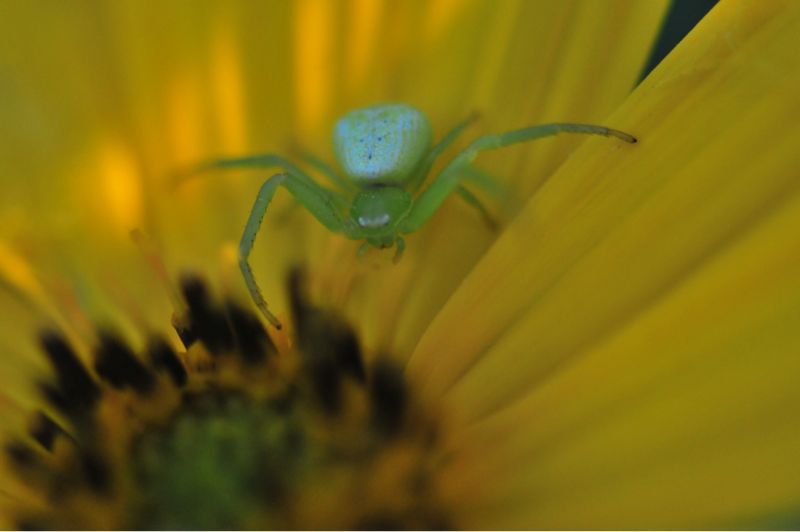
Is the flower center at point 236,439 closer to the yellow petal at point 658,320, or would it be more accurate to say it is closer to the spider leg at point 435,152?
the yellow petal at point 658,320

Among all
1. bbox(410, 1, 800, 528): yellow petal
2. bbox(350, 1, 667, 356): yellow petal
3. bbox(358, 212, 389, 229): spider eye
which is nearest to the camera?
bbox(410, 1, 800, 528): yellow petal

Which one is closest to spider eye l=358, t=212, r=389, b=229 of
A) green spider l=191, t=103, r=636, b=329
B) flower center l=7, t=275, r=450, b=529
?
green spider l=191, t=103, r=636, b=329

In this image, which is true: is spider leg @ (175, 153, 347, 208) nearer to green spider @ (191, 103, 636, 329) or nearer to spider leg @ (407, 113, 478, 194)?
→ green spider @ (191, 103, 636, 329)

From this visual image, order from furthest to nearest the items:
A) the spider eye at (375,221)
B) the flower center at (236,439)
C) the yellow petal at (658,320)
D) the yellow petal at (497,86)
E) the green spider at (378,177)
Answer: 1. the spider eye at (375,221)
2. the green spider at (378,177)
3. the yellow petal at (497,86)
4. the flower center at (236,439)
5. the yellow petal at (658,320)

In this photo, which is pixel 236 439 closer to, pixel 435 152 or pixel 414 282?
pixel 414 282

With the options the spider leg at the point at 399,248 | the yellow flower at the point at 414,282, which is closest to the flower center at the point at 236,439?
the yellow flower at the point at 414,282

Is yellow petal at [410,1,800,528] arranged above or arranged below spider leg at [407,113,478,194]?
above

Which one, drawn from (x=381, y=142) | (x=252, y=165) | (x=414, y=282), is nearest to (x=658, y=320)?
(x=414, y=282)
